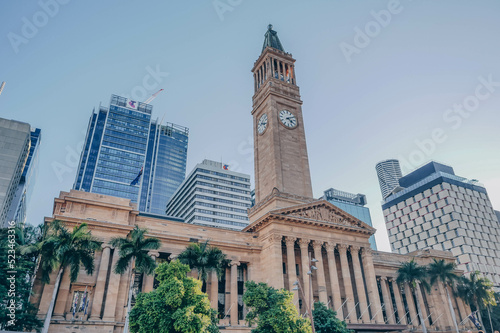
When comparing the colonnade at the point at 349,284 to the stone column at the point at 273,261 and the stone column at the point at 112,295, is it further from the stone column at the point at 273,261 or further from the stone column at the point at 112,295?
the stone column at the point at 112,295

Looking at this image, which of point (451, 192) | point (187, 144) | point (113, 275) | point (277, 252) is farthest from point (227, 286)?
point (187, 144)

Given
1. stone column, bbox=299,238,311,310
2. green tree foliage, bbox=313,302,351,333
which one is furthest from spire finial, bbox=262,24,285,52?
green tree foliage, bbox=313,302,351,333

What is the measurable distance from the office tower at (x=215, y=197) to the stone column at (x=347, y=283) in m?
76.0

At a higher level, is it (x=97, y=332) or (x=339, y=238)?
(x=339, y=238)

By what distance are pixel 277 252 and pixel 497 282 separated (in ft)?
353

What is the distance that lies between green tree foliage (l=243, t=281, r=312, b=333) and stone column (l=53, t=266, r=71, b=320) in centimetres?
1960

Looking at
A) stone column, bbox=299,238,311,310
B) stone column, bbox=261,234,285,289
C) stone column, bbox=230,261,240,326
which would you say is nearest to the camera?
stone column, bbox=230,261,240,326

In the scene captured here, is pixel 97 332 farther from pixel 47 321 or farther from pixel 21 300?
pixel 21 300

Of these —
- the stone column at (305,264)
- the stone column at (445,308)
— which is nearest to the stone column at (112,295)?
the stone column at (305,264)

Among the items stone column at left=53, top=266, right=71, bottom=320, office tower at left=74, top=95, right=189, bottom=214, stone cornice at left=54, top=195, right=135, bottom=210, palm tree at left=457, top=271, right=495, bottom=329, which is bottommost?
stone column at left=53, top=266, right=71, bottom=320

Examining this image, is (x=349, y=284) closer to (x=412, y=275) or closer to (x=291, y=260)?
(x=291, y=260)

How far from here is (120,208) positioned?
45.1 m

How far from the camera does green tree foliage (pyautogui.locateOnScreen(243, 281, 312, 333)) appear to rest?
1325 inches

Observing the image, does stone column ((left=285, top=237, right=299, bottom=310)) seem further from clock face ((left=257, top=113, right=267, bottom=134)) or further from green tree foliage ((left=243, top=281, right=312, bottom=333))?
Result: clock face ((left=257, top=113, right=267, bottom=134))
